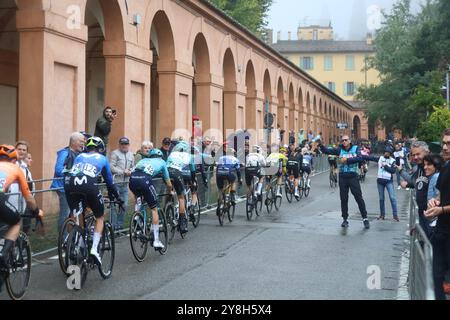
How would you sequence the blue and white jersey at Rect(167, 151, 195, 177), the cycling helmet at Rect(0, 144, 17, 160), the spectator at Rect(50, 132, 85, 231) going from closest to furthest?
the cycling helmet at Rect(0, 144, 17, 160), the spectator at Rect(50, 132, 85, 231), the blue and white jersey at Rect(167, 151, 195, 177)

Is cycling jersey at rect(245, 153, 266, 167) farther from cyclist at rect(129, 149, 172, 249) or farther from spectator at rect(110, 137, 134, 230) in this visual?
cyclist at rect(129, 149, 172, 249)

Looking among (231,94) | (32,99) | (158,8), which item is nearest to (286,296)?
(32,99)

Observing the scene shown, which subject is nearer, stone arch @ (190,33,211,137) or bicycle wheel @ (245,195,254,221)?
bicycle wheel @ (245,195,254,221)

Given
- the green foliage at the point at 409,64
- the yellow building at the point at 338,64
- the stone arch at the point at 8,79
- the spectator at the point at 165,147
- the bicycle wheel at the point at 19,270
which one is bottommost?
the bicycle wheel at the point at 19,270

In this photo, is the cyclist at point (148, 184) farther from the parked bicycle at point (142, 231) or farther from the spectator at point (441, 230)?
the spectator at point (441, 230)

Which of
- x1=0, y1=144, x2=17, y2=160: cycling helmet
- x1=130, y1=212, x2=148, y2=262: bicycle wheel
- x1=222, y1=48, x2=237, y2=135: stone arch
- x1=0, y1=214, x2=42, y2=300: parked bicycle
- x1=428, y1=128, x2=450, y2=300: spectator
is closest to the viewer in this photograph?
x1=428, y1=128, x2=450, y2=300: spectator

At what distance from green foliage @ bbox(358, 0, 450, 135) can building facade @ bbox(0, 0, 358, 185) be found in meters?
8.27

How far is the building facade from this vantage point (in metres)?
13.7

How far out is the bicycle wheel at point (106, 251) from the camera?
862 centimetres

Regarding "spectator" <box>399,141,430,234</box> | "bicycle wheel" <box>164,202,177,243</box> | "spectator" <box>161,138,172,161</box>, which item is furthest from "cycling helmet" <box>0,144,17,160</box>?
"spectator" <box>161,138,172,161</box>

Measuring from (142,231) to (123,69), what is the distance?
8643 millimetres

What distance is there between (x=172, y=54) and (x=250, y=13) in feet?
97.5

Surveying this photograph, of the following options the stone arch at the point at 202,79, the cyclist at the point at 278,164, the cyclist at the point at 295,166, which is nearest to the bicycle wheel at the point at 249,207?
the cyclist at the point at 278,164
